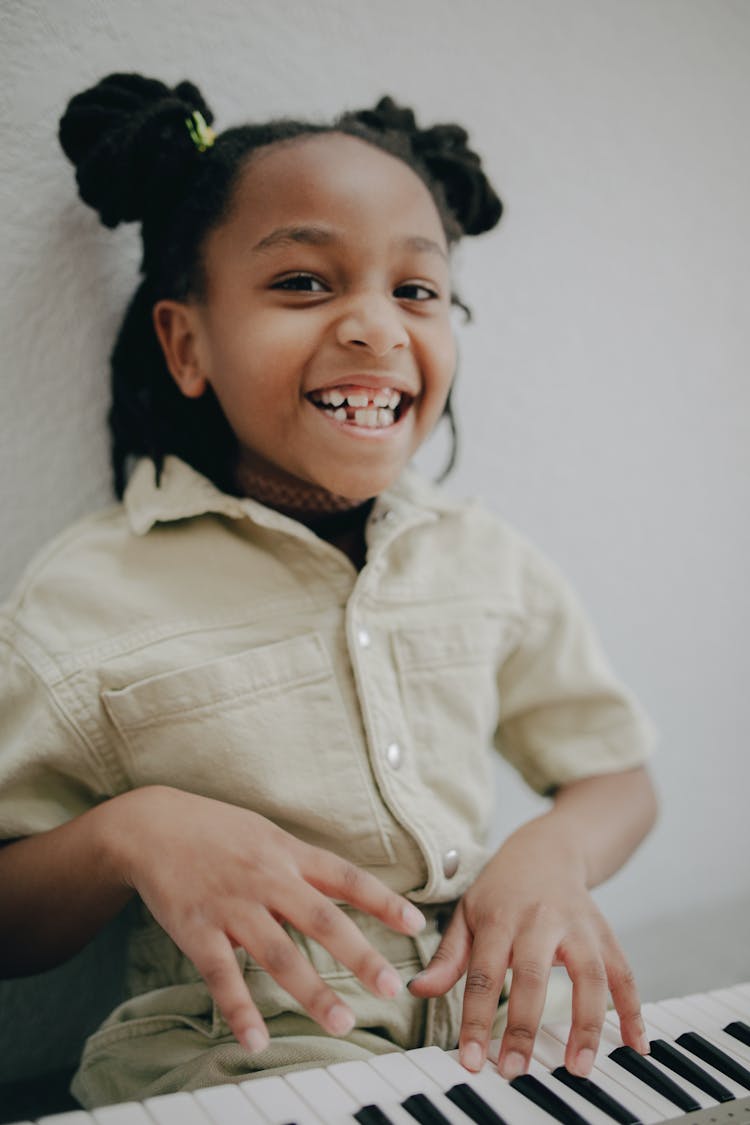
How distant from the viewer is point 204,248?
0.77 meters

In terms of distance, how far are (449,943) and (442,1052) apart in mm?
94

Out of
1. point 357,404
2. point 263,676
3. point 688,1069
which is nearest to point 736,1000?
point 688,1069

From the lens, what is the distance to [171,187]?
2.60ft

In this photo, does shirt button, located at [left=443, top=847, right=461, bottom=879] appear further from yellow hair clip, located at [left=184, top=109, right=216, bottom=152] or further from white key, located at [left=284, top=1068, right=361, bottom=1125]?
yellow hair clip, located at [left=184, top=109, right=216, bottom=152]

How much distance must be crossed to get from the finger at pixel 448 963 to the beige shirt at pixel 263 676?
55mm

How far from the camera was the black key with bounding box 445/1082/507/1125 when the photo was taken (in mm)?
483

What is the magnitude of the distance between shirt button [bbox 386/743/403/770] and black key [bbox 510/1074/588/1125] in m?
0.25

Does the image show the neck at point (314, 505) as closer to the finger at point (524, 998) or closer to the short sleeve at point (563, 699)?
the short sleeve at point (563, 699)

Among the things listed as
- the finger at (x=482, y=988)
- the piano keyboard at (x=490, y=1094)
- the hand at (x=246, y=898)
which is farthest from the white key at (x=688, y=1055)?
the hand at (x=246, y=898)

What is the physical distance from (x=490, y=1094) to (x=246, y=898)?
0.60 feet

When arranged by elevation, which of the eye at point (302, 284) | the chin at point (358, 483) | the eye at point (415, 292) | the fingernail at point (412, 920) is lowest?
the fingernail at point (412, 920)

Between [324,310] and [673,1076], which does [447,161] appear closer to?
[324,310]

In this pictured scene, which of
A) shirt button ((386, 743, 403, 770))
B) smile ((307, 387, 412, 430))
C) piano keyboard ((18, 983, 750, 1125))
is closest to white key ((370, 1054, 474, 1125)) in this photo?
piano keyboard ((18, 983, 750, 1125))

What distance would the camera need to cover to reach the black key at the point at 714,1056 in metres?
0.55
